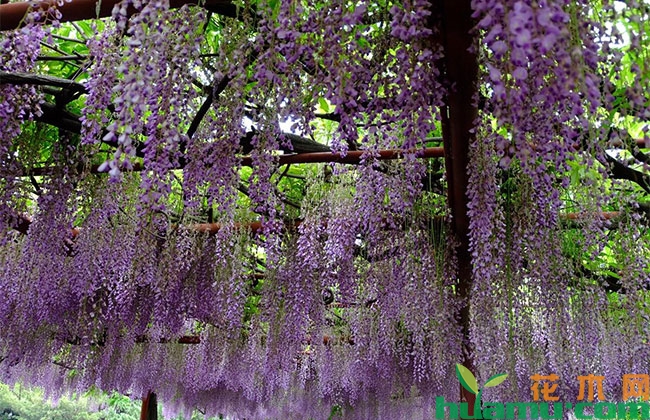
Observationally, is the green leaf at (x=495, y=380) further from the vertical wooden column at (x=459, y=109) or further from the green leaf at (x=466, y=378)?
the vertical wooden column at (x=459, y=109)

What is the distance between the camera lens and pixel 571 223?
11.7 ft

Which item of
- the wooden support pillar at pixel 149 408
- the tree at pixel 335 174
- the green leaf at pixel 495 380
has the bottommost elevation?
the wooden support pillar at pixel 149 408

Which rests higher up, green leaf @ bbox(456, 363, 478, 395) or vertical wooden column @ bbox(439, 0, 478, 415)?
vertical wooden column @ bbox(439, 0, 478, 415)

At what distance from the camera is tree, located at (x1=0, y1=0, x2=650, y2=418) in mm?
1438

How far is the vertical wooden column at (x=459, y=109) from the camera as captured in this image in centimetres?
156

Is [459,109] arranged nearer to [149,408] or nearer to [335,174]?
[335,174]

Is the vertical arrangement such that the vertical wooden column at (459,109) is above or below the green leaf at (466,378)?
above

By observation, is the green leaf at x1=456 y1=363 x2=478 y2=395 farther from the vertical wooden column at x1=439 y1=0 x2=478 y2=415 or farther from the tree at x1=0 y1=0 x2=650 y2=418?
the vertical wooden column at x1=439 y1=0 x2=478 y2=415

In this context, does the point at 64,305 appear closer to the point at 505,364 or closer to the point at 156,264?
the point at 156,264

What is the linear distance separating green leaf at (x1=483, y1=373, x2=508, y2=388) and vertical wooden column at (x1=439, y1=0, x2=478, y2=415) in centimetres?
94

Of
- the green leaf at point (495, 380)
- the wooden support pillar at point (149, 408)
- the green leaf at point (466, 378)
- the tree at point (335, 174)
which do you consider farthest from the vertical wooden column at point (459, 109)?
the wooden support pillar at point (149, 408)

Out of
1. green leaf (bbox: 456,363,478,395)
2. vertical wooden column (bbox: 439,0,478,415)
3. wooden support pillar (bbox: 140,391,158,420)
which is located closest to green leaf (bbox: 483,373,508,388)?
green leaf (bbox: 456,363,478,395)

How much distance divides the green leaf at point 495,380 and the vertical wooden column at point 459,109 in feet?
3.09

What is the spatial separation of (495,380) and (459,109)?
3.13m
